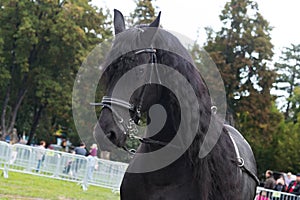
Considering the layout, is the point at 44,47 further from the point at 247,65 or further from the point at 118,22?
the point at 118,22

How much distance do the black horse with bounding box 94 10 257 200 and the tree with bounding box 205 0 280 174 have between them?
33.1 metres

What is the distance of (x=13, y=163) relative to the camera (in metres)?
19.9

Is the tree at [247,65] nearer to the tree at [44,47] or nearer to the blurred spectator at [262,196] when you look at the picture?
the tree at [44,47]

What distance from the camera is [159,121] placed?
4176 mm

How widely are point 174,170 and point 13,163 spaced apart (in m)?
16.6

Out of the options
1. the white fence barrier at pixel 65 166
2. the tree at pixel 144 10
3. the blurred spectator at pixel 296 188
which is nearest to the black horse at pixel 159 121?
the blurred spectator at pixel 296 188

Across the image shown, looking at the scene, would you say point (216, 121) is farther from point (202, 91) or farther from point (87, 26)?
point (87, 26)

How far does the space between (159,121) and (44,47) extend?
3640cm

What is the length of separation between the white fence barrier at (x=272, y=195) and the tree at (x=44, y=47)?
21917mm

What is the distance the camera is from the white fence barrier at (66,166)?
19.7 m

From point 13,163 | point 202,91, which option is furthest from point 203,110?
point 13,163

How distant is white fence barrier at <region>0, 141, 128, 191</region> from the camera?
19694mm

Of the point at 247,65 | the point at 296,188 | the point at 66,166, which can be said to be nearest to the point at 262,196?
the point at 296,188

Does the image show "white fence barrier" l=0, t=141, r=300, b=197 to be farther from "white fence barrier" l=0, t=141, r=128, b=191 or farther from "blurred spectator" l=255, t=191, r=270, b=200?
"blurred spectator" l=255, t=191, r=270, b=200
